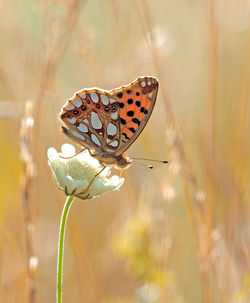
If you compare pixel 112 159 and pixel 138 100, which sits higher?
pixel 138 100

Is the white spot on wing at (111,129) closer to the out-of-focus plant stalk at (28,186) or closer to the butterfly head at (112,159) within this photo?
the butterfly head at (112,159)

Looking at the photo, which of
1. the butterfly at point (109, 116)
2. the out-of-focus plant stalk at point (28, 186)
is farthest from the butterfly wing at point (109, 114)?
the out-of-focus plant stalk at point (28, 186)

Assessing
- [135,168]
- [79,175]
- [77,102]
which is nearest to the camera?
[79,175]

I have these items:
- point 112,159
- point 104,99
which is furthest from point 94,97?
point 112,159

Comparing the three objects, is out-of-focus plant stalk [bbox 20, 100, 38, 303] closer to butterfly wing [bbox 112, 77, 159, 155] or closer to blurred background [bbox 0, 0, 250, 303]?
blurred background [bbox 0, 0, 250, 303]

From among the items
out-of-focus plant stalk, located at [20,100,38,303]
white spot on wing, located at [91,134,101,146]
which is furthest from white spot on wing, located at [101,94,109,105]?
out-of-focus plant stalk, located at [20,100,38,303]

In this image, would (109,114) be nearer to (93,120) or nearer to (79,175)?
(93,120)

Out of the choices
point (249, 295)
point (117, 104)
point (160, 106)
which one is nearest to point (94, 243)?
point (160, 106)

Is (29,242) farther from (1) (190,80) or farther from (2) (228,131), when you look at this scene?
(1) (190,80)
